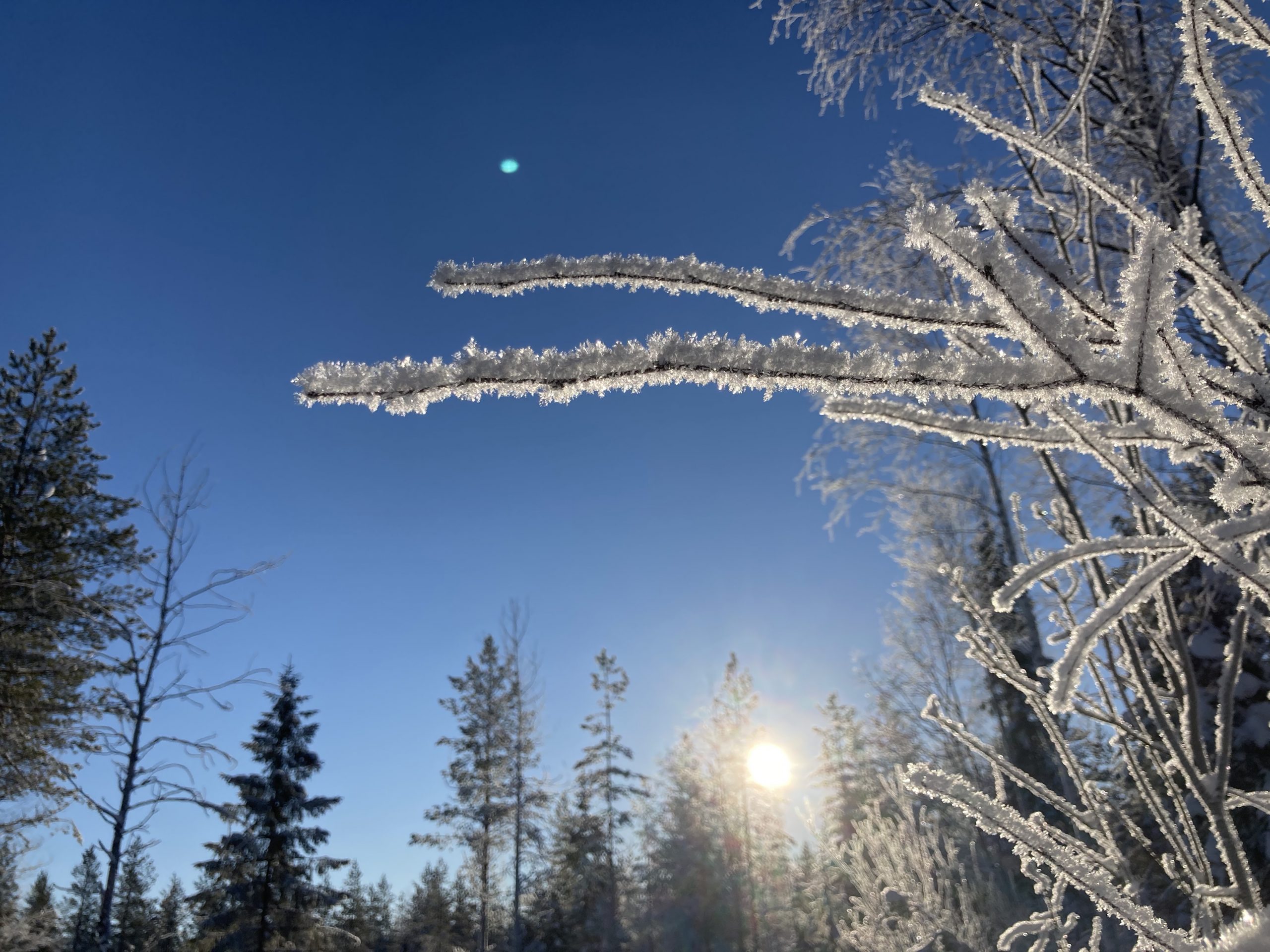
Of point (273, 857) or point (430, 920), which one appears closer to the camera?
point (273, 857)

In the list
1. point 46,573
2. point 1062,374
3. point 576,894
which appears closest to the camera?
point 1062,374

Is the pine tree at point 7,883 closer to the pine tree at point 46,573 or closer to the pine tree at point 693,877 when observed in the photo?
the pine tree at point 46,573

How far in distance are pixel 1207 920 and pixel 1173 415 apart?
3.61 ft

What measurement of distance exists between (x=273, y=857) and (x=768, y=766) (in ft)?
56.7

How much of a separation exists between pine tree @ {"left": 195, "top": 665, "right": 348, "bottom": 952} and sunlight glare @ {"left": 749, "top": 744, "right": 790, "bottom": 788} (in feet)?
48.4

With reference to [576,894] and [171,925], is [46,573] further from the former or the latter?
[576,894]

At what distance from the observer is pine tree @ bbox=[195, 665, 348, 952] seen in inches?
582

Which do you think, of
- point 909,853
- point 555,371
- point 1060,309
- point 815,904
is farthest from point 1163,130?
point 815,904

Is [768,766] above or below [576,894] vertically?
above

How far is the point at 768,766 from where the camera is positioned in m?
26.4

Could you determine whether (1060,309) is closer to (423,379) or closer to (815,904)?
(423,379)

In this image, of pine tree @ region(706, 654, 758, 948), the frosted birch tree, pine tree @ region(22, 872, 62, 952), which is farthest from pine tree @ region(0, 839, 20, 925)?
pine tree @ region(706, 654, 758, 948)

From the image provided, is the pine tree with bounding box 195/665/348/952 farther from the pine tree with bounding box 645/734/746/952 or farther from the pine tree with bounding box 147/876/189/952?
the pine tree with bounding box 645/734/746/952

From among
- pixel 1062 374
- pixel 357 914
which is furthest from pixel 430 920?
pixel 1062 374
